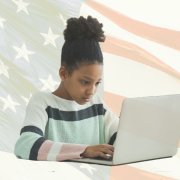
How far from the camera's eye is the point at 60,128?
774 mm

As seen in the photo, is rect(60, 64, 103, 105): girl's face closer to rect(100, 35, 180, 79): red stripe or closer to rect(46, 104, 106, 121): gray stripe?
rect(46, 104, 106, 121): gray stripe

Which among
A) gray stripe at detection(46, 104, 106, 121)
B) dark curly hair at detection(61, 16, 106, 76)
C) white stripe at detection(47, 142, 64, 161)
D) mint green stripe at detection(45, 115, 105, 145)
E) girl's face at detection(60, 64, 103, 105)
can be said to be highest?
dark curly hair at detection(61, 16, 106, 76)

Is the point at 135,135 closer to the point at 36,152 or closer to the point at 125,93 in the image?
the point at 36,152

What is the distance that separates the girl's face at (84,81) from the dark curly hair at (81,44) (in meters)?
0.02

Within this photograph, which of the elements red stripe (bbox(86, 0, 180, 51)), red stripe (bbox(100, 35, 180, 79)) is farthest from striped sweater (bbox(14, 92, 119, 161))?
red stripe (bbox(86, 0, 180, 51))

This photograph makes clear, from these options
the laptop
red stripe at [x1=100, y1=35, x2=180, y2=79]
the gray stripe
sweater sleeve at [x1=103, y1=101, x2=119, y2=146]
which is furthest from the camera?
red stripe at [x1=100, y1=35, x2=180, y2=79]

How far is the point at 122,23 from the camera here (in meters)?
1.64

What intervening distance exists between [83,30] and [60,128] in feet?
0.90

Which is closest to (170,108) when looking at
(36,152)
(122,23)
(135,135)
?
(135,135)

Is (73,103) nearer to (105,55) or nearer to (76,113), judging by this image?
(76,113)

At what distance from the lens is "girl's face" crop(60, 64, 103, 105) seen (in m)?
0.71

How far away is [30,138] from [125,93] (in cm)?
100

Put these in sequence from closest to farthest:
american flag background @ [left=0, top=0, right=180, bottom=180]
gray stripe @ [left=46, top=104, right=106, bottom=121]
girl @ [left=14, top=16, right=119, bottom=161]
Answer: girl @ [left=14, top=16, right=119, bottom=161] < gray stripe @ [left=46, top=104, right=106, bottom=121] < american flag background @ [left=0, top=0, right=180, bottom=180]

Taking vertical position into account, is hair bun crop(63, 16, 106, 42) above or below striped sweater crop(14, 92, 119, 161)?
above
